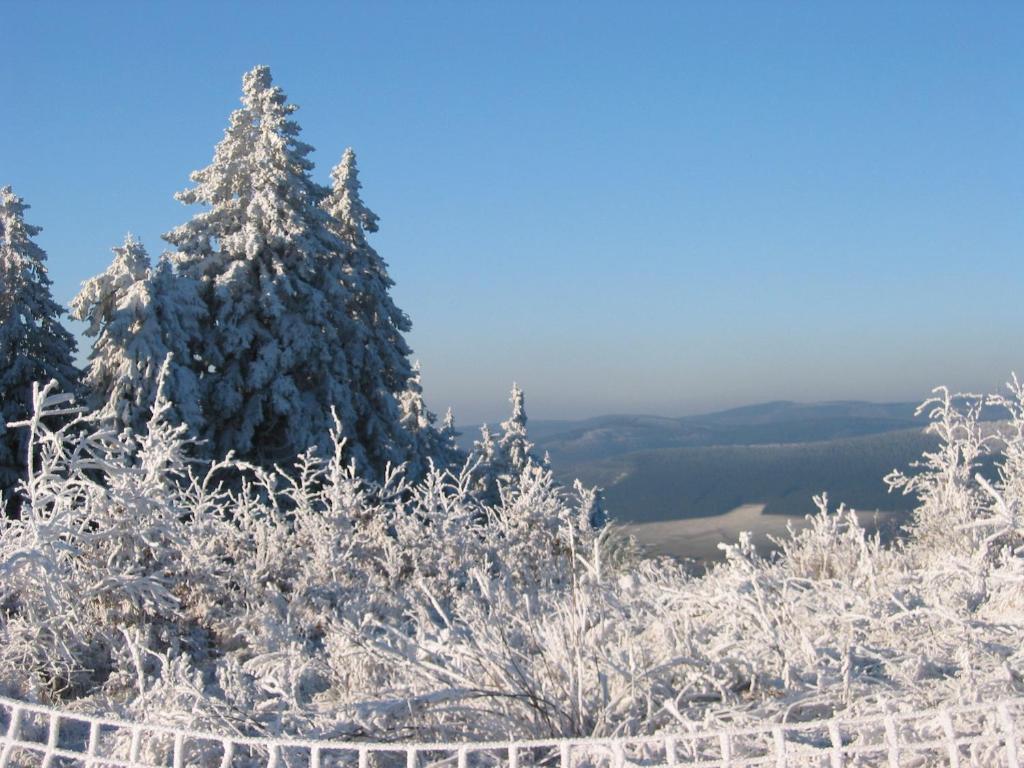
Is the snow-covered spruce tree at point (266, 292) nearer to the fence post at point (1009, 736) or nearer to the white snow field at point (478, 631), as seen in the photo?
the white snow field at point (478, 631)

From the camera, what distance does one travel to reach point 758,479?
37.5 metres

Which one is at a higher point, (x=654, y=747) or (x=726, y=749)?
(x=726, y=749)

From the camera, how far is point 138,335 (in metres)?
17.9

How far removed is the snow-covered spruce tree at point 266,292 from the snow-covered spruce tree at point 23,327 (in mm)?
3577

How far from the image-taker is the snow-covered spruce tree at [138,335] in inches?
695

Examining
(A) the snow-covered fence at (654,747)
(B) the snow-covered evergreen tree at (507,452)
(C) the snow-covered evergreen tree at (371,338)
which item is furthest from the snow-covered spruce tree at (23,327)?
(A) the snow-covered fence at (654,747)

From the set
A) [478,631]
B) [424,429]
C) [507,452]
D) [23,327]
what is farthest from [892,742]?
[507,452]

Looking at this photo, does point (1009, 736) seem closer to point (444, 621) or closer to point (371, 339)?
point (444, 621)

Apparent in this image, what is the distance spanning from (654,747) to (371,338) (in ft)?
61.6

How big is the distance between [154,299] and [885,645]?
16395mm

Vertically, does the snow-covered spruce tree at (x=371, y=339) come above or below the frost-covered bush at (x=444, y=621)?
above

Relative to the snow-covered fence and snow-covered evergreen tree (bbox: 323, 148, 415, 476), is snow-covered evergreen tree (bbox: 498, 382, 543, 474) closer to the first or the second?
snow-covered evergreen tree (bbox: 323, 148, 415, 476)

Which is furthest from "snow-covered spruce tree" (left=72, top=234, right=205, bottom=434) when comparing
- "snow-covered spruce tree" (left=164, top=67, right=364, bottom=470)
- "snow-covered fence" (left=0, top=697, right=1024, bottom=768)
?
"snow-covered fence" (left=0, top=697, right=1024, bottom=768)

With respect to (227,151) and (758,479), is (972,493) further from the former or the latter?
(758,479)
